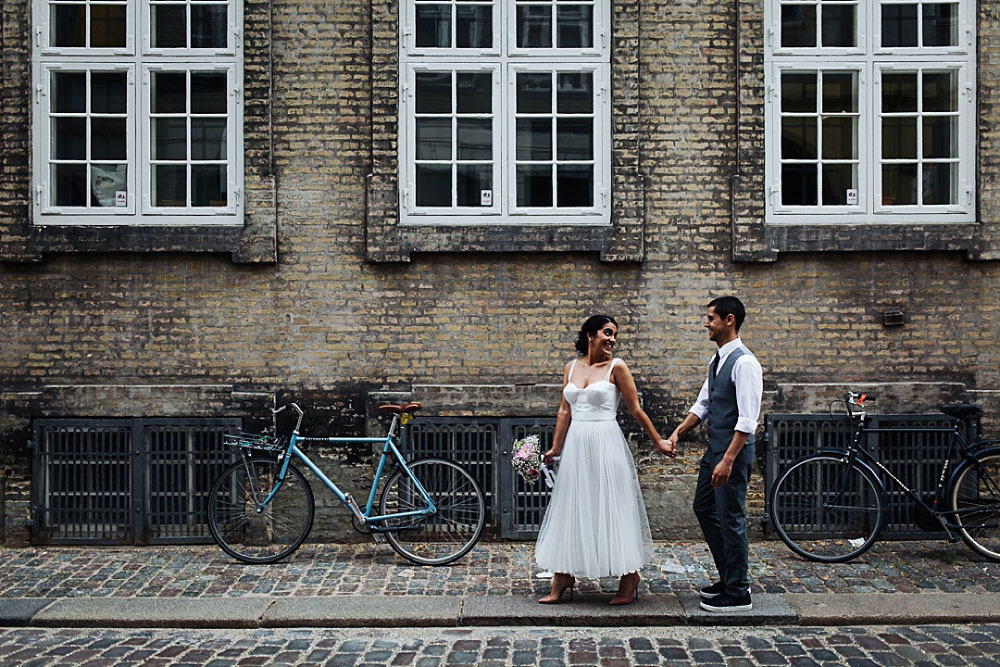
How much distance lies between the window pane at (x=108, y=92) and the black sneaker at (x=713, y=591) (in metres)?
6.47

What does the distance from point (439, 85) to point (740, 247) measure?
3074 millimetres

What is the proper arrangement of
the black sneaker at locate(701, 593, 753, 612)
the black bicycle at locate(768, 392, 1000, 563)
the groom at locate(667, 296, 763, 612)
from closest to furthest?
the groom at locate(667, 296, 763, 612) < the black sneaker at locate(701, 593, 753, 612) < the black bicycle at locate(768, 392, 1000, 563)

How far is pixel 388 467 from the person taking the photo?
334 inches

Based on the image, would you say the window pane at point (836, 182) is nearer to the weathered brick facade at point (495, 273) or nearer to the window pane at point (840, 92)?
the weathered brick facade at point (495, 273)

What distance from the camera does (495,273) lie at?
884 centimetres

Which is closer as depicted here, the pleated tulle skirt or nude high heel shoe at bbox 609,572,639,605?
the pleated tulle skirt

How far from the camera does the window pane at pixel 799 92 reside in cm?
904

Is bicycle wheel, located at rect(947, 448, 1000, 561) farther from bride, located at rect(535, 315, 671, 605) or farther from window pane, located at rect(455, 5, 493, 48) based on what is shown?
window pane, located at rect(455, 5, 493, 48)

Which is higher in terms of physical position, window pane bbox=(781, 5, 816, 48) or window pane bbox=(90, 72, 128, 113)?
window pane bbox=(781, 5, 816, 48)

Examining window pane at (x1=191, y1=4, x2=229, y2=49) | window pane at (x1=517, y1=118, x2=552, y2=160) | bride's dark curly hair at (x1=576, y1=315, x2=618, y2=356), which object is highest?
window pane at (x1=191, y1=4, x2=229, y2=49)

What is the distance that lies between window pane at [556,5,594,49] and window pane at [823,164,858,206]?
2.46 m

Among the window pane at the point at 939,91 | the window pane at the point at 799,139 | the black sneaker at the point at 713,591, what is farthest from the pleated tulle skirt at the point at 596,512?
the window pane at the point at 939,91

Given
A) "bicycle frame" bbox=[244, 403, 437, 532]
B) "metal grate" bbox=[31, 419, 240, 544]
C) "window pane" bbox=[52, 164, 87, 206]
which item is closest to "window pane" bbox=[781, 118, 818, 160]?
"bicycle frame" bbox=[244, 403, 437, 532]

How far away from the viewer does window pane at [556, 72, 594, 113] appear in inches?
356
